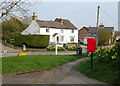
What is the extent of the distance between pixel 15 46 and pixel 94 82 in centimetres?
3570

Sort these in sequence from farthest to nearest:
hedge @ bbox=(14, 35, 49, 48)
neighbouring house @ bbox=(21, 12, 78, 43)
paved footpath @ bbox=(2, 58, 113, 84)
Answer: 1. neighbouring house @ bbox=(21, 12, 78, 43)
2. hedge @ bbox=(14, 35, 49, 48)
3. paved footpath @ bbox=(2, 58, 113, 84)

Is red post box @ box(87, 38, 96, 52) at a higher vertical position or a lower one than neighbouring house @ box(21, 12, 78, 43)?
lower

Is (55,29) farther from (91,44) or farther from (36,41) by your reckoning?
(91,44)

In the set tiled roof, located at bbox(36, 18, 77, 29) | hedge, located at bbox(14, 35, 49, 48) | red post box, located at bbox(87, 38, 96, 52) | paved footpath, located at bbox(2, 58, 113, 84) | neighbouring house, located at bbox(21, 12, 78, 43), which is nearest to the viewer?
paved footpath, located at bbox(2, 58, 113, 84)

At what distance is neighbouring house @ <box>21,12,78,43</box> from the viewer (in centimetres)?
4891

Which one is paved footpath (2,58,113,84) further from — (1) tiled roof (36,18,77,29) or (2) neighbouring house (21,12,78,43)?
(1) tiled roof (36,18,77,29)

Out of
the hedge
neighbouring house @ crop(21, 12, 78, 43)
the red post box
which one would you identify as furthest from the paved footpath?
neighbouring house @ crop(21, 12, 78, 43)

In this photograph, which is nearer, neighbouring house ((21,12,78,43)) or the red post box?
the red post box

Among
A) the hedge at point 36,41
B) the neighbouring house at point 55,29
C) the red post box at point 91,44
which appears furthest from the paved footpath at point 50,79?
the neighbouring house at point 55,29

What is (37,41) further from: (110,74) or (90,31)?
(90,31)

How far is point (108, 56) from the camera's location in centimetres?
1085

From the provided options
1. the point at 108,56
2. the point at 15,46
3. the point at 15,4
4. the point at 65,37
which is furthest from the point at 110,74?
the point at 65,37

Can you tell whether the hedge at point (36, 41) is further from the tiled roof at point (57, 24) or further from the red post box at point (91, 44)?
the red post box at point (91, 44)

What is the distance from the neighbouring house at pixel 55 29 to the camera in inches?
1925
